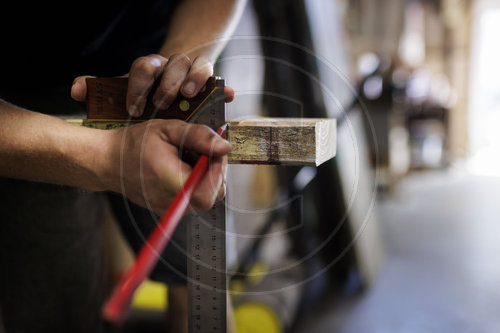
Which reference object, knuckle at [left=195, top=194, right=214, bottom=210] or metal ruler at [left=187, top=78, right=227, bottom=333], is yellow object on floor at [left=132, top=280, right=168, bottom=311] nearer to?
metal ruler at [left=187, top=78, right=227, bottom=333]

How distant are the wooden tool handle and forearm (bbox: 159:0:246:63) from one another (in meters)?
0.20

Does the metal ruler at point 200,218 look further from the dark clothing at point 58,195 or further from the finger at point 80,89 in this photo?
the dark clothing at point 58,195

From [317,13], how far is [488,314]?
1.63 m

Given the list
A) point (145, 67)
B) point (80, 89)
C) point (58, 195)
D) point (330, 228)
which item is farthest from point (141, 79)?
point (330, 228)

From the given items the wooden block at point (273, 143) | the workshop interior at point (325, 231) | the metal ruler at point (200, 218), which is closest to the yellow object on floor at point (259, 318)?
the workshop interior at point (325, 231)

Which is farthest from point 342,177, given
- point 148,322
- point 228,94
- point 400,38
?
point 400,38

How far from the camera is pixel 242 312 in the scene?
5.49 feet

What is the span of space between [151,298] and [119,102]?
1295 millimetres

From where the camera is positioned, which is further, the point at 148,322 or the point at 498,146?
the point at 498,146

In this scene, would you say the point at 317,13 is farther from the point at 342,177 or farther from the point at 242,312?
the point at 242,312

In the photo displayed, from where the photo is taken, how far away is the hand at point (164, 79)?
664mm

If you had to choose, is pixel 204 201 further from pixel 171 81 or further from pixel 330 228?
pixel 330 228

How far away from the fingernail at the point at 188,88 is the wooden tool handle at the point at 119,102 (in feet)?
0.05

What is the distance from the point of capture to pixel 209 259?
70cm
